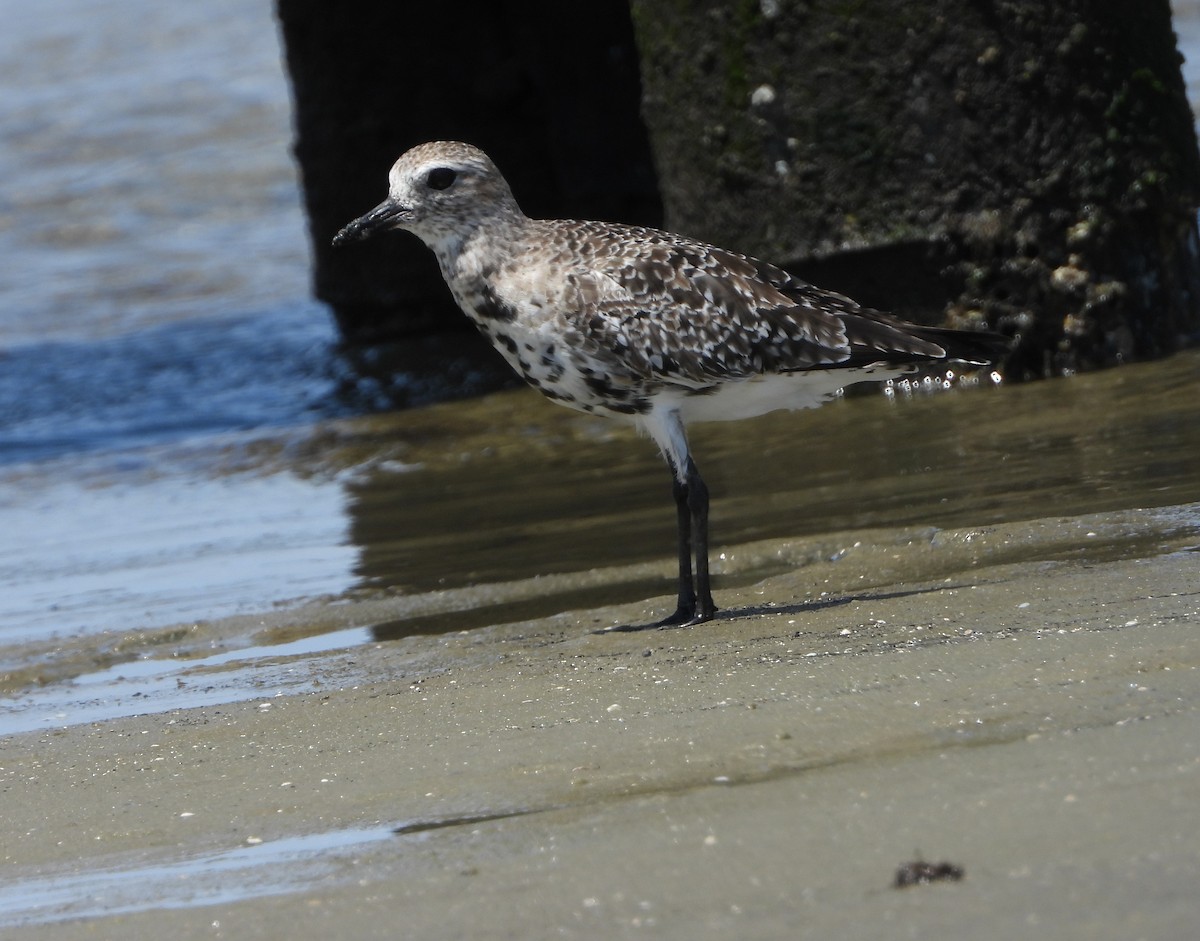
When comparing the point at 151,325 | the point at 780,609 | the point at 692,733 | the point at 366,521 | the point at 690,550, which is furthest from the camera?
the point at 151,325

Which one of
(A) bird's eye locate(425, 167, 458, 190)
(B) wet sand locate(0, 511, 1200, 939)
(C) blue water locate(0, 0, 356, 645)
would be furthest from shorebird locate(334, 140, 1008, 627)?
(C) blue water locate(0, 0, 356, 645)

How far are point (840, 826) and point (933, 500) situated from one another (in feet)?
12.1

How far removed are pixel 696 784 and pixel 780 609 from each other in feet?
6.87

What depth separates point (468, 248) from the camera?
6.20m

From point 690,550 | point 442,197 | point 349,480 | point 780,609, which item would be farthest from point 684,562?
point 349,480

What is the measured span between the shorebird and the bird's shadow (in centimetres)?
7

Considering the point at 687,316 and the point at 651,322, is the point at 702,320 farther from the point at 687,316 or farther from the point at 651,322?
the point at 651,322

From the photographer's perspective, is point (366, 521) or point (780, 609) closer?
point (780, 609)

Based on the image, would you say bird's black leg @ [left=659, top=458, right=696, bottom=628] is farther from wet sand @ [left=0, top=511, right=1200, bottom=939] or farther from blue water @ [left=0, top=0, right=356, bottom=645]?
blue water @ [left=0, top=0, right=356, bottom=645]

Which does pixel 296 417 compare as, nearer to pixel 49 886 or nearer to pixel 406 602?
pixel 406 602

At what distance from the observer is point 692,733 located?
411 centimetres

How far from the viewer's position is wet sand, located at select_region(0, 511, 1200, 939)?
10.00 ft

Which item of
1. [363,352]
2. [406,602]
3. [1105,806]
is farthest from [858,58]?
[1105,806]

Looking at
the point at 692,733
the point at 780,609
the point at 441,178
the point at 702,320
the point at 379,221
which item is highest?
the point at 441,178
